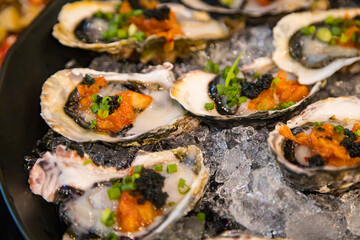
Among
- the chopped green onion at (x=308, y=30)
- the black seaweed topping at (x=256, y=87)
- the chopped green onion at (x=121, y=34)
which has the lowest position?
the black seaweed topping at (x=256, y=87)

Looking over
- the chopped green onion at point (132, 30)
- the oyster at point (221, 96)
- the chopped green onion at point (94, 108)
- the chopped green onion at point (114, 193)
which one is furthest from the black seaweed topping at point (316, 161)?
the chopped green onion at point (132, 30)

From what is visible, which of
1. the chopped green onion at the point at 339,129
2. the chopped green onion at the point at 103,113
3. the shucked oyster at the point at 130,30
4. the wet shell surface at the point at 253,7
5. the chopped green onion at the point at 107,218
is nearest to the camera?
the chopped green onion at the point at 107,218

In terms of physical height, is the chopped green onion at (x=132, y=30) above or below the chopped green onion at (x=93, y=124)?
above

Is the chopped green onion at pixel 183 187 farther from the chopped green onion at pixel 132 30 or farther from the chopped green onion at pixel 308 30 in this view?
the chopped green onion at pixel 308 30

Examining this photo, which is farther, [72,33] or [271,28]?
[271,28]

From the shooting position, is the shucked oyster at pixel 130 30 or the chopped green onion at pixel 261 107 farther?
the shucked oyster at pixel 130 30

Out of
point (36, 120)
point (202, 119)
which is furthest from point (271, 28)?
point (36, 120)

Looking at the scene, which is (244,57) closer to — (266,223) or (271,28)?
(271,28)

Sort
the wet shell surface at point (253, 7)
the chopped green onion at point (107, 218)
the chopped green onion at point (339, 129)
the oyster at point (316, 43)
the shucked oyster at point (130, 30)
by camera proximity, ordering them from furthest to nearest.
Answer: the wet shell surface at point (253, 7), the shucked oyster at point (130, 30), the oyster at point (316, 43), the chopped green onion at point (339, 129), the chopped green onion at point (107, 218)
